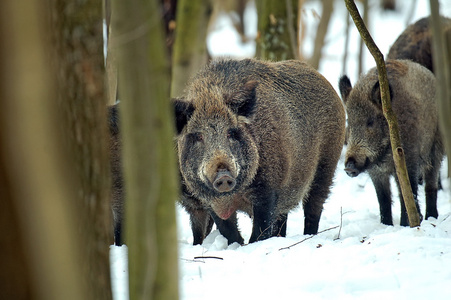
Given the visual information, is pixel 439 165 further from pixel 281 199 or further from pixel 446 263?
pixel 446 263

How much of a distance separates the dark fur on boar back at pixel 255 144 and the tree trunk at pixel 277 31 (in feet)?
6.58

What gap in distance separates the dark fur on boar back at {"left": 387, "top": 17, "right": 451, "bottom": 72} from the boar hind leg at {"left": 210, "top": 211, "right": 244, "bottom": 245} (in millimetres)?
4023

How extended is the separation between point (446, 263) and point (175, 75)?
5.95m

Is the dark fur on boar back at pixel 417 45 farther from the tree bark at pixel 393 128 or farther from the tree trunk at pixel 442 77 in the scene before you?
the tree trunk at pixel 442 77

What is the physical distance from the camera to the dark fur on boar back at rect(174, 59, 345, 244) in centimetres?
577

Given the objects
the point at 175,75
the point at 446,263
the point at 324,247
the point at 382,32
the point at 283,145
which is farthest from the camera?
the point at 382,32

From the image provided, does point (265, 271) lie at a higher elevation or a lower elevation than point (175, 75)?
lower

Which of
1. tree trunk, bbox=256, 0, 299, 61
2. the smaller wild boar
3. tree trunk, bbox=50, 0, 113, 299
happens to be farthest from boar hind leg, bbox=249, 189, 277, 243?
tree trunk, bbox=256, 0, 299, 61

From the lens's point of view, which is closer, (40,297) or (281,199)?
(40,297)

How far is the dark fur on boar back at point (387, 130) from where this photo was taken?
719cm

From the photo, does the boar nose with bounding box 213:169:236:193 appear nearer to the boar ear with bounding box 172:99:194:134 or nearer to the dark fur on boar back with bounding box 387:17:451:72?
the boar ear with bounding box 172:99:194:134

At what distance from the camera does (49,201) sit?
8.71 ft

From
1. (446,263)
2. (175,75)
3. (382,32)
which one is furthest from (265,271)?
(382,32)

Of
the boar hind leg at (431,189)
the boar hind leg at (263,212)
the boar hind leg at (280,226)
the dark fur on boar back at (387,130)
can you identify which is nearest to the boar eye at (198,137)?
the boar hind leg at (263,212)
